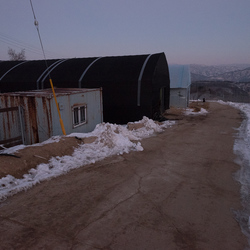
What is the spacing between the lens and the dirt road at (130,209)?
148 inches

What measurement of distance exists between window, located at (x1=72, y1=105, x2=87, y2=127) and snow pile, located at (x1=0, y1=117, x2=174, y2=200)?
3.77 feet

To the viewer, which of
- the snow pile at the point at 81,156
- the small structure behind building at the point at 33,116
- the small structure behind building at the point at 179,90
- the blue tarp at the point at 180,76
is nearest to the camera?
the snow pile at the point at 81,156

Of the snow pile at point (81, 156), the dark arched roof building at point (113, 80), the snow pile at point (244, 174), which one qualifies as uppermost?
the dark arched roof building at point (113, 80)

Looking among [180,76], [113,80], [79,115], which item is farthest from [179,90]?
[79,115]

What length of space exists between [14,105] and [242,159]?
912 centimetres

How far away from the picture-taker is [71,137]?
8609 millimetres

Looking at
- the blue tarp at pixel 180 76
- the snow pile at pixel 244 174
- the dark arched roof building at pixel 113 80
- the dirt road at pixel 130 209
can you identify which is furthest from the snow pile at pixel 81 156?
the blue tarp at pixel 180 76

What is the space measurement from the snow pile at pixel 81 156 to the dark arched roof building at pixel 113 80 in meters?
4.24

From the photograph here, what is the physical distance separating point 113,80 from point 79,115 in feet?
19.8

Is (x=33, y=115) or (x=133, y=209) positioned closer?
(x=133, y=209)

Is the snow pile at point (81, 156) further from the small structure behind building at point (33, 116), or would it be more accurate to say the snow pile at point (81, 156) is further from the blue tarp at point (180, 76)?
the blue tarp at point (180, 76)

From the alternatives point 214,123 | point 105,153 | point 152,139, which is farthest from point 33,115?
point 214,123

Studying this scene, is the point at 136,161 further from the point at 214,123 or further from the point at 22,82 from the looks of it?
the point at 22,82

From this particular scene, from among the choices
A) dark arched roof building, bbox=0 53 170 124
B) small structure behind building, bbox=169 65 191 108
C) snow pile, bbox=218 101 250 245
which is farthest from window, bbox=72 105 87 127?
small structure behind building, bbox=169 65 191 108
